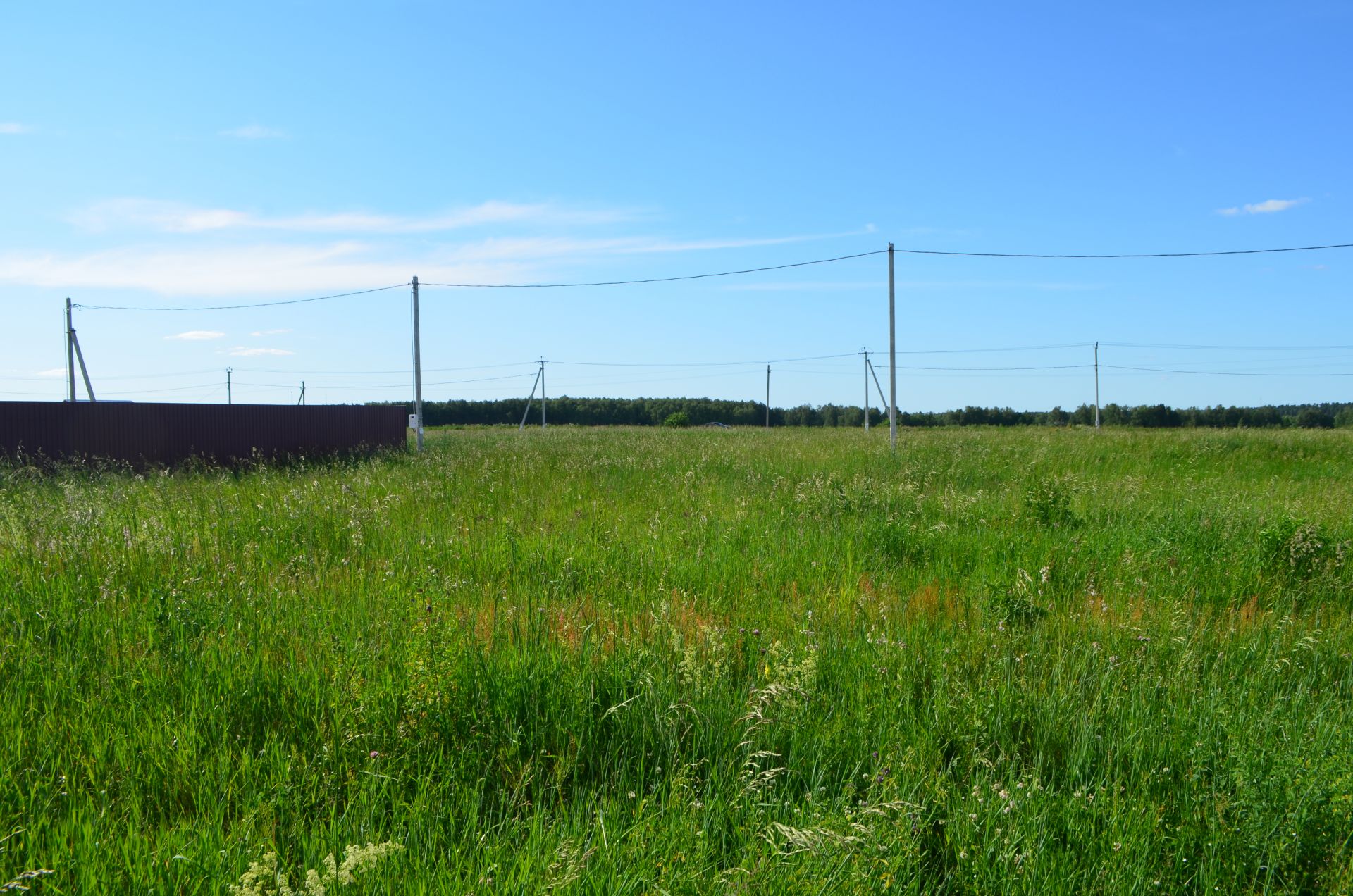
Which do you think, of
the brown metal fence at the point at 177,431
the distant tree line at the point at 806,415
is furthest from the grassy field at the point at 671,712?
the distant tree line at the point at 806,415

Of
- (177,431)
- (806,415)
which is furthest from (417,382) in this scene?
(806,415)

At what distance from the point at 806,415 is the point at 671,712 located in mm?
76506

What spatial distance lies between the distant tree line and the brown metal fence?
40067 millimetres

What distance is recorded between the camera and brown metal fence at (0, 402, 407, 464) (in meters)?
15.8

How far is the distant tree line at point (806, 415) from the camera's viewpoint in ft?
210

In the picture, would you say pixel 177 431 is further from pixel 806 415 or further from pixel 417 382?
pixel 806 415

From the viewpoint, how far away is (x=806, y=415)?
257ft

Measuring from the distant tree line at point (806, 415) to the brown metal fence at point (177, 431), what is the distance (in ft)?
131

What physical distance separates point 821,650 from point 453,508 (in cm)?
539

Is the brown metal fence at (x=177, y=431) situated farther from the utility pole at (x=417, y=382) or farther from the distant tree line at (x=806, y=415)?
the distant tree line at (x=806, y=415)

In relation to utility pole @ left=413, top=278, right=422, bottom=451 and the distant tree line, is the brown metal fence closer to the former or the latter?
utility pole @ left=413, top=278, right=422, bottom=451

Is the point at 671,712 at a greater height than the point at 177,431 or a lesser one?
lesser

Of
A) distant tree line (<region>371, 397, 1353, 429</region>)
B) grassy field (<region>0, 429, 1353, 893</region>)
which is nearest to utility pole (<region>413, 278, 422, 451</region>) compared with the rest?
grassy field (<region>0, 429, 1353, 893</region>)

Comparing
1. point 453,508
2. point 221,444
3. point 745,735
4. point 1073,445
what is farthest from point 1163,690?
point 221,444
